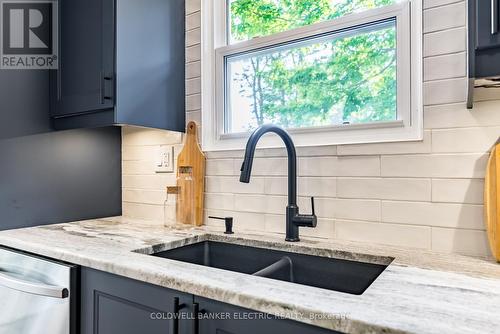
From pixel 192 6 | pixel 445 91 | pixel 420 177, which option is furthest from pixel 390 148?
pixel 192 6

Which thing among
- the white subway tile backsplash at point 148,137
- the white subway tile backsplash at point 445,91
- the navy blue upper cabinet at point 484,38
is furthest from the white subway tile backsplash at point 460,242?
the white subway tile backsplash at point 148,137

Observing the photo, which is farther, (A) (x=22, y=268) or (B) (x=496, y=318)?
(A) (x=22, y=268)

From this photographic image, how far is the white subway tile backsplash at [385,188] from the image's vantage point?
1.16 meters

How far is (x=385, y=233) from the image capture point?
122cm

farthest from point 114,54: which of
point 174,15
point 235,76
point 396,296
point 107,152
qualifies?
point 396,296

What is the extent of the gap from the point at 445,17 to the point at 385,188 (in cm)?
61

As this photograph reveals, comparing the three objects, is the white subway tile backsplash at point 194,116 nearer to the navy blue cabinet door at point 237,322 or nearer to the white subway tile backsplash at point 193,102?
the white subway tile backsplash at point 193,102

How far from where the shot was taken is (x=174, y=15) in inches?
67.6

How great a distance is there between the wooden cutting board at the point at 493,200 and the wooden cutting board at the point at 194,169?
3.74ft

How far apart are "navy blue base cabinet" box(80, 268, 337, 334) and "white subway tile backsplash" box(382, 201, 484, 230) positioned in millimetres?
660

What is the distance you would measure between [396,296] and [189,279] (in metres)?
0.48

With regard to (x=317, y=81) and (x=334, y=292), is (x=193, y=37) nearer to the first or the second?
(x=317, y=81)

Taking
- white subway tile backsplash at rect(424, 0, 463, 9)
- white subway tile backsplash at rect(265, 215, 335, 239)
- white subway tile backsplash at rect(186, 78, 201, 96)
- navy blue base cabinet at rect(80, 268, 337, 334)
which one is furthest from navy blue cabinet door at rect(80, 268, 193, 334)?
white subway tile backsplash at rect(424, 0, 463, 9)

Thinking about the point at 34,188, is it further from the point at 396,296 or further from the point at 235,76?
the point at 396,296
